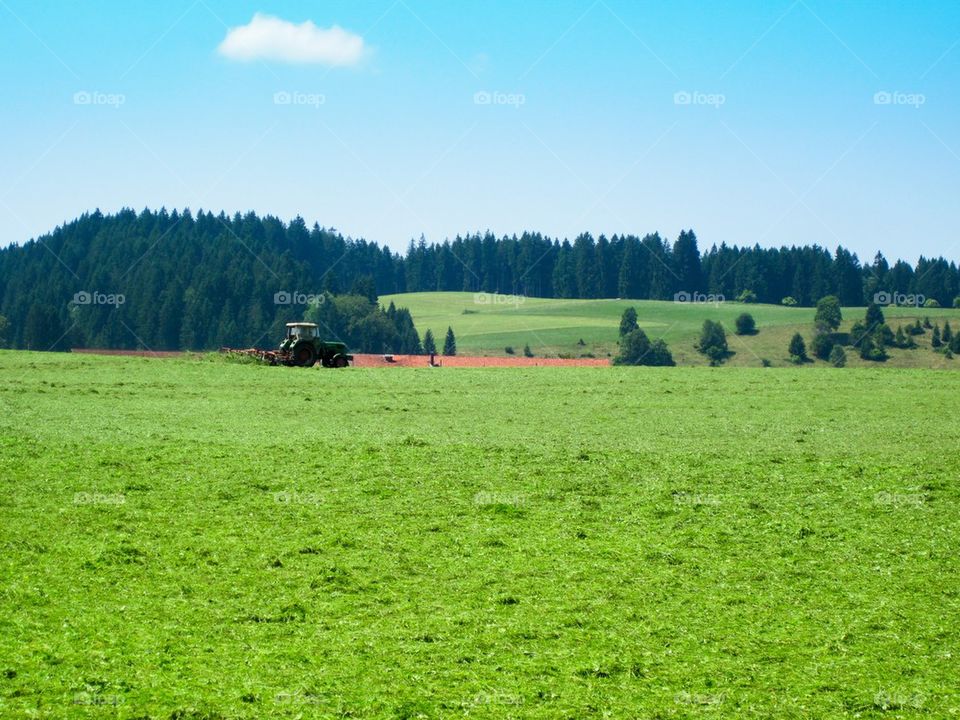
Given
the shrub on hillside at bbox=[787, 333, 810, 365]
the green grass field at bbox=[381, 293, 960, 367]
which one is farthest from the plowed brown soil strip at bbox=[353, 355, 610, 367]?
the shrub on hillside at bbox=[787, 333, 810, 365]

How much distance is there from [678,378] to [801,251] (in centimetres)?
13643

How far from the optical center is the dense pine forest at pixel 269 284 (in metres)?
132

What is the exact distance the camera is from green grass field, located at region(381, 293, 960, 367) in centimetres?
11325

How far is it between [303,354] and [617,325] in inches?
3936

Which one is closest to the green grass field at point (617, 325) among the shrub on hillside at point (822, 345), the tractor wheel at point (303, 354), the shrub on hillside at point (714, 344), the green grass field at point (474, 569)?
the shrub on hillside at point (714, 344)

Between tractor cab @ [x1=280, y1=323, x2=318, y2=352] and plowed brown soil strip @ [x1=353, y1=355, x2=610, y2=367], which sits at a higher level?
tractor cab @ [x1=280, y1=323, x2=318, y2=352]

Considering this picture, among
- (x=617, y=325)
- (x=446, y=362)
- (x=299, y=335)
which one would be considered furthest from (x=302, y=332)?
(x=617, y=325)

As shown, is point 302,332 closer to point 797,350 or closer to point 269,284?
point 797,350

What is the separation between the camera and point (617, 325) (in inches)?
5522

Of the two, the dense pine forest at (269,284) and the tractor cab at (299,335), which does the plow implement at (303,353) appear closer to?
the tractor cab at (299,335)

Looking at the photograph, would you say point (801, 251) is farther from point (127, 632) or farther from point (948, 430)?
point (127, 632)

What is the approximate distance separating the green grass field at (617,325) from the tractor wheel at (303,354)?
66.0m

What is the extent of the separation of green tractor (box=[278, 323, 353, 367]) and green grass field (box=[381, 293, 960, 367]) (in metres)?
64.8

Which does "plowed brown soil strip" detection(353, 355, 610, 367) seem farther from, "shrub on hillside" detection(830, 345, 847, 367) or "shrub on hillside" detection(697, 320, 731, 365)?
"shrub on hillside" detection(697, 320, 731, 365)
